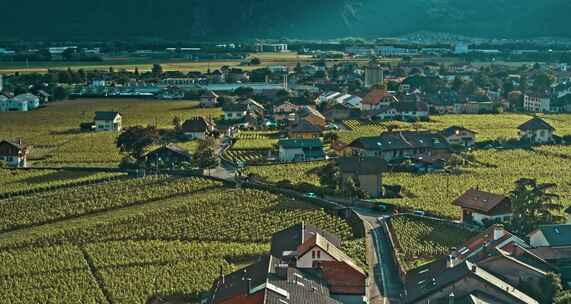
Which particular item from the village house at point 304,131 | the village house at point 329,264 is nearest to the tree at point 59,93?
the village house at point 304,131

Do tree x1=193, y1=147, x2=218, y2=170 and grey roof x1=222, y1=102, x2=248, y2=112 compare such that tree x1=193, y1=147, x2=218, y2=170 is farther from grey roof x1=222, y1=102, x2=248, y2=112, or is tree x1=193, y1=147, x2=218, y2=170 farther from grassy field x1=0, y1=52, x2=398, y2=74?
grassy field x1=0, y1=52, x2=398, y2=74

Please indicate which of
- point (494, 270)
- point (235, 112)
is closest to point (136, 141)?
point (235, 112)

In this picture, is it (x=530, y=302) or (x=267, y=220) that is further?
(x=267, y=220)

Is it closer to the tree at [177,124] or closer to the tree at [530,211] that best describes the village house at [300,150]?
the tree at [177,124]

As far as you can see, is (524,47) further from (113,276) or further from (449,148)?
(113,276)

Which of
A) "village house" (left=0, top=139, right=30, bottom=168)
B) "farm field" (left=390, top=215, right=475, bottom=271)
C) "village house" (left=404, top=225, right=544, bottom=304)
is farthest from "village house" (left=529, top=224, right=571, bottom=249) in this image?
"village house" (left=0, top=139, right=30, bottom=168)

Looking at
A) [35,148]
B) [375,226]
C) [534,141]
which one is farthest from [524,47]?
[375,226]
